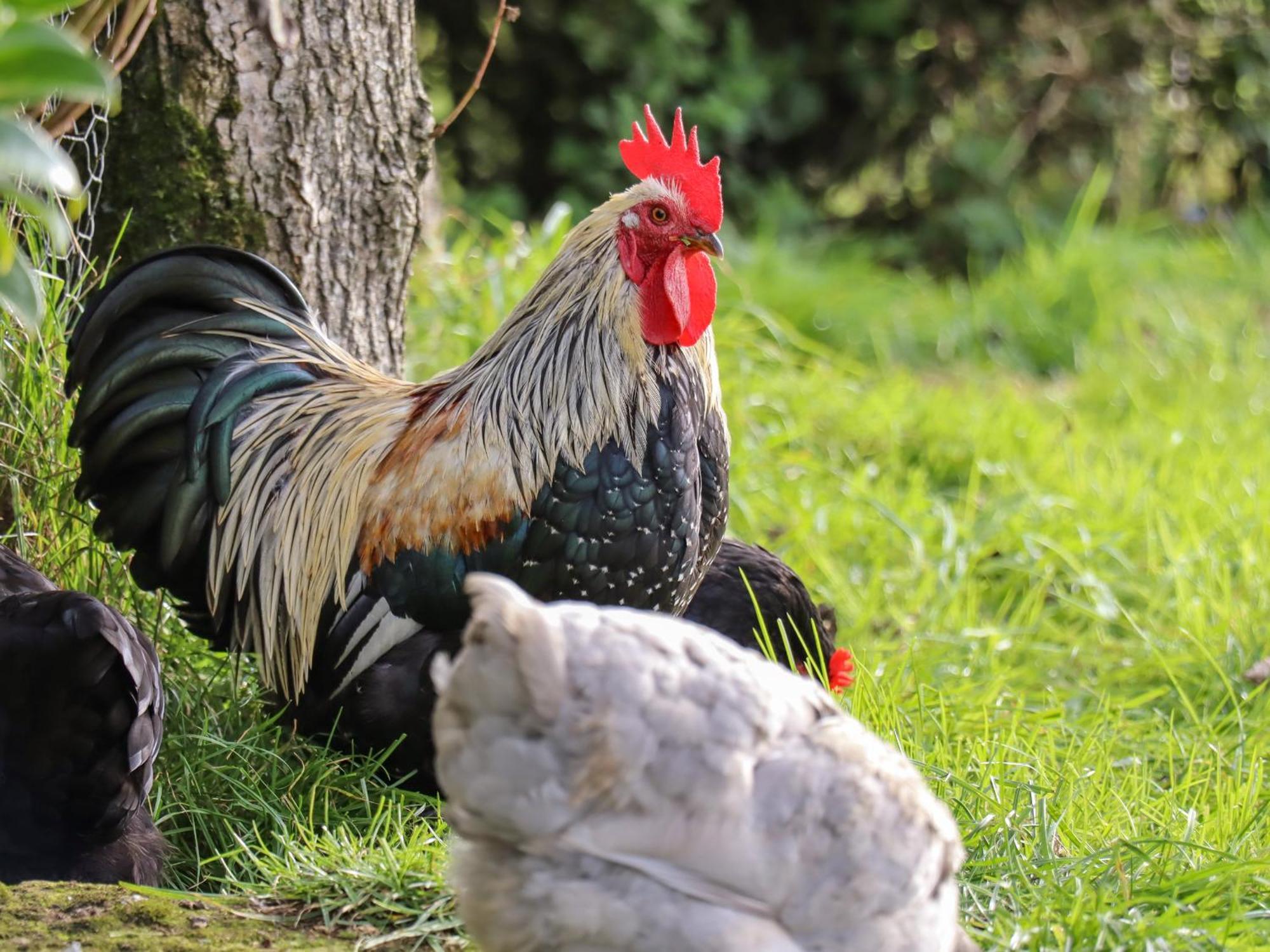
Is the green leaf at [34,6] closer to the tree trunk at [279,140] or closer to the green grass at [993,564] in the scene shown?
the green grass at [993,564]

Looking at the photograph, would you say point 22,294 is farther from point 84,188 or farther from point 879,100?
point 879,100

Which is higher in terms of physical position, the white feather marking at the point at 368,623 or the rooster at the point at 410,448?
the rooster at the point at 410,448

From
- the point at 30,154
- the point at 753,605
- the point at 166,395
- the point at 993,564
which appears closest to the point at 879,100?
the point at 993,564

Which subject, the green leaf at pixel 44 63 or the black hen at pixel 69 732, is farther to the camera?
the black hen at pixel 69 732

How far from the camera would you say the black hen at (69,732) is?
308 cm

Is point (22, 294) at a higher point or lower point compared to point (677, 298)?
higher

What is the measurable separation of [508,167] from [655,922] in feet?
25.7

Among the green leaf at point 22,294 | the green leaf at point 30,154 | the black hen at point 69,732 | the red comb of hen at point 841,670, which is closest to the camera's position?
the green leaf at point 30,154

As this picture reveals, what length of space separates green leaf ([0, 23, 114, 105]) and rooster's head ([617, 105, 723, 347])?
1.89 meters

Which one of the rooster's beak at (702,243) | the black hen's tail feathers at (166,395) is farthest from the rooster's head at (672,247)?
the black hen's tail feathers at (166,395)

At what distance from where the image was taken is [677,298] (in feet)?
12.1

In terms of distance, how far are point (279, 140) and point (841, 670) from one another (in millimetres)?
2322

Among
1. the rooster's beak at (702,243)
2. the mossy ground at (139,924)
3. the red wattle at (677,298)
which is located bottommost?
the mossy ground at (139,924)

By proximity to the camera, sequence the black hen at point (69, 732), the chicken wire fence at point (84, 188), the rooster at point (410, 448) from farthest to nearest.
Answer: the chicken wire fence at point (84, 188), the rooster at point (410, 448), the black hen at point (69, 732)
